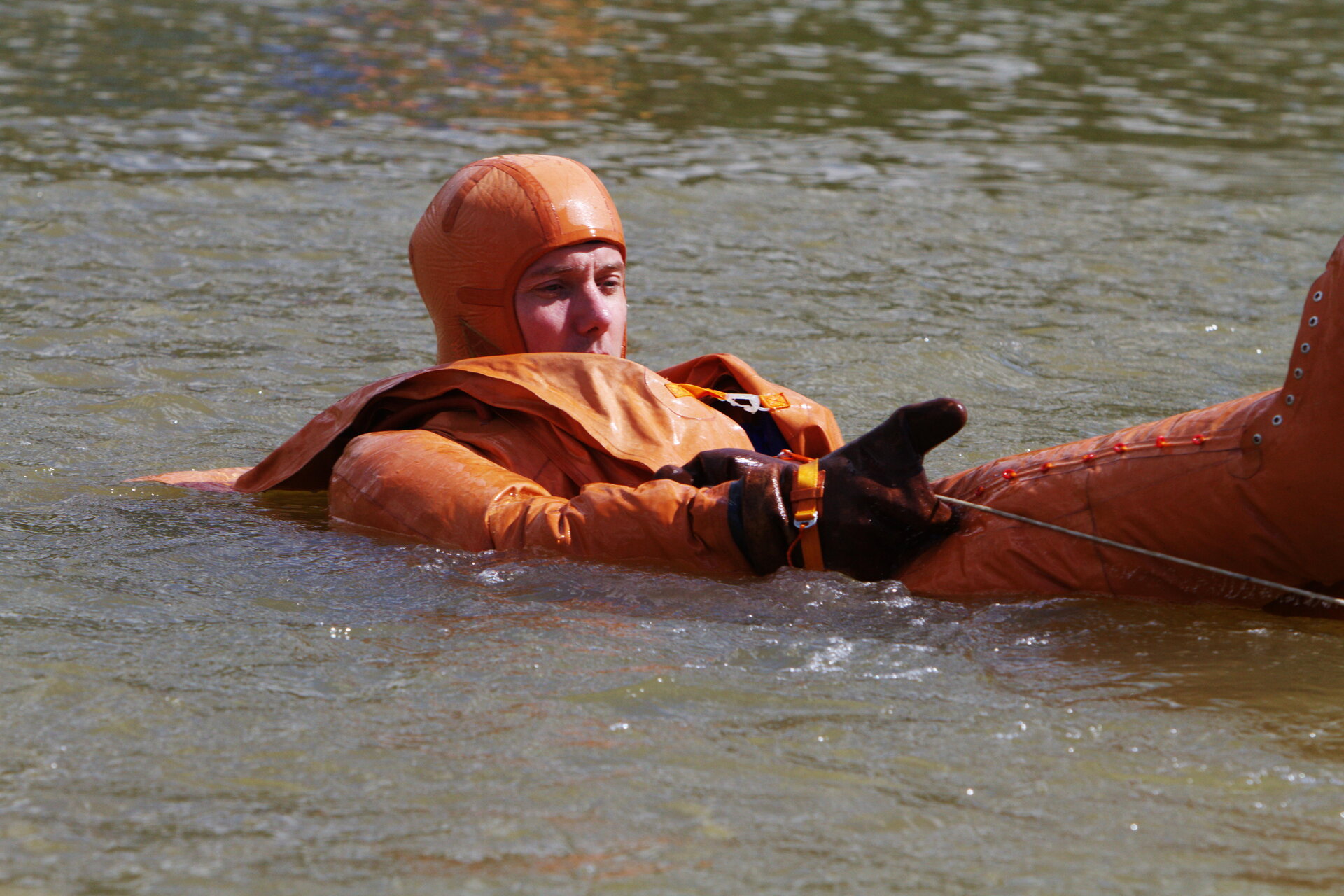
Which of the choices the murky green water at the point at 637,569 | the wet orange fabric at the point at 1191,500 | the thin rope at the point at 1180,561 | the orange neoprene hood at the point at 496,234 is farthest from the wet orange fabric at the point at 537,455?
the thin rope at the point at 1180,561

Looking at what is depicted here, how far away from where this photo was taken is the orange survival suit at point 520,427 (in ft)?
13.7

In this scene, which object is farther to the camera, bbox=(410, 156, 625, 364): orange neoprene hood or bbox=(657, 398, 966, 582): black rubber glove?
bbox=(410, 156, 625, 364): orange neoprene hood

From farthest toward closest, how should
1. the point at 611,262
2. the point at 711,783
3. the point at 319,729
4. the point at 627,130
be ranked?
the point at 627,130 < the point at 611,262 < the point at 319,729 < the point at 711,783

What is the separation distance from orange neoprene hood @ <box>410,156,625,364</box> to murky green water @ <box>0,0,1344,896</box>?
30.8 inches

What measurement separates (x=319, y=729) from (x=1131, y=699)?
1699 millimetres

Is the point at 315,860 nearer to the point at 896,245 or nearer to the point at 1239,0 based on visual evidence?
the point at 896,245

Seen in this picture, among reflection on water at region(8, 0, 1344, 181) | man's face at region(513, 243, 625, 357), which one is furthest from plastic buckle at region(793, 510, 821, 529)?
reflection on water at region(8, 0, 1344, 181)

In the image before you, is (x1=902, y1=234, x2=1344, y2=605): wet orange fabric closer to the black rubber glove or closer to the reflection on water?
the black rubber glove

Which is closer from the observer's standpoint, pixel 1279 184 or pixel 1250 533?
pixel 1250 533

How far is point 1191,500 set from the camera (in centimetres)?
361

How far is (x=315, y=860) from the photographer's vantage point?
2.80 m

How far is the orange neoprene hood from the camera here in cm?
483

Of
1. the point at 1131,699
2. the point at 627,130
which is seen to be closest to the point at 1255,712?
the point at 1131,699

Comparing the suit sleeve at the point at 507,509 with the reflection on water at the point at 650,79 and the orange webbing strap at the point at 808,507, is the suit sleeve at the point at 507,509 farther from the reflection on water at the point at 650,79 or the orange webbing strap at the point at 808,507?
the reflection on water at the point at 650,79
